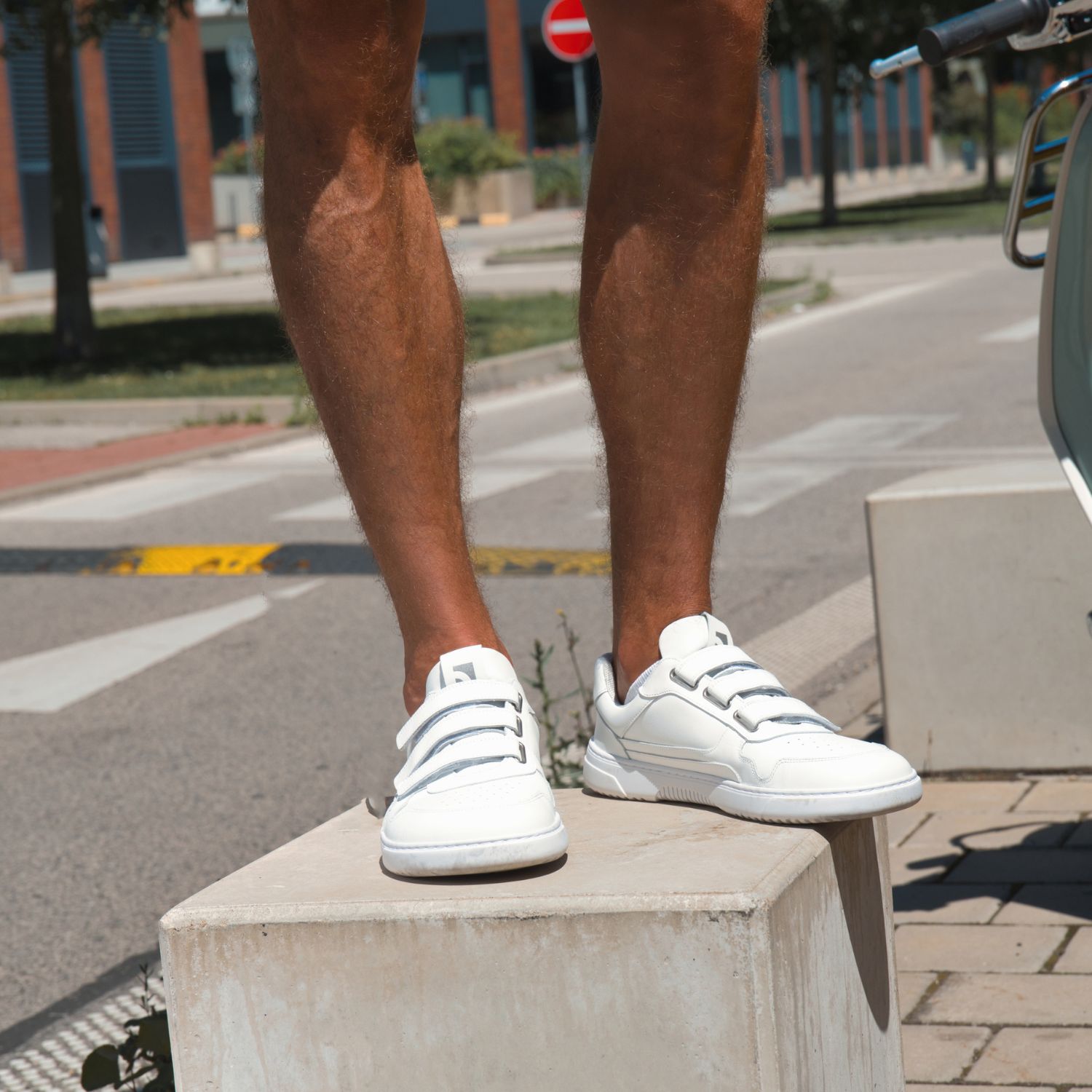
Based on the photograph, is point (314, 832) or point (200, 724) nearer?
point (314, 832)

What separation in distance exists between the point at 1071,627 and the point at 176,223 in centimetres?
3061

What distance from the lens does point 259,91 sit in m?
2.22

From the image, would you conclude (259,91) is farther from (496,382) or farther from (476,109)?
(476,109)

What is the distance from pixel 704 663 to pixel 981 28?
84 centimetres

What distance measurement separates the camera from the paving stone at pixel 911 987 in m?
2.63

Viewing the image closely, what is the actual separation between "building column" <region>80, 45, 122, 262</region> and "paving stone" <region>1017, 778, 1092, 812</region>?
2907 centimetres

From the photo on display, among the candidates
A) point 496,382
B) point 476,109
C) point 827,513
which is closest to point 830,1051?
point 827,513

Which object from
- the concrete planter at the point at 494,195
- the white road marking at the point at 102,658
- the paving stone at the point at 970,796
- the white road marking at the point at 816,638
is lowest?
the paving stone at the point at 970,796

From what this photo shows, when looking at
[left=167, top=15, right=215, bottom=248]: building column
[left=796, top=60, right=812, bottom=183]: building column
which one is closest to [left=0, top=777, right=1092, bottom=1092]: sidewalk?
[left=167, top=15, right=215, bottom=248]: building column

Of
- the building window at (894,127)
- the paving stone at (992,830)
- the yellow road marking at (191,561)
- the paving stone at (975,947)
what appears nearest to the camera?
the paving stone at (975,947)

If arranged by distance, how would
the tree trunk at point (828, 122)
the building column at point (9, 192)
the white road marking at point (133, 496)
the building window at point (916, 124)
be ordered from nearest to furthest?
the white road marking at point (133, 496) → the building column at point (9, 192) → the tree trunk at point (828, 122) → the building window at point (916, 124)

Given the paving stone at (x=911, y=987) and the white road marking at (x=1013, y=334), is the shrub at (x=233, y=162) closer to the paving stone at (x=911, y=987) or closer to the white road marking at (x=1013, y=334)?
the white road marking at (x=1013, y=334)

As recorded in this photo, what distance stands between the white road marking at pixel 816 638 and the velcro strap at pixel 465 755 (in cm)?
261

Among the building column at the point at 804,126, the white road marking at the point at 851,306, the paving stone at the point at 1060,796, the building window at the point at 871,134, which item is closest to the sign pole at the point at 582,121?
the paving stone at the point at 1060,796
